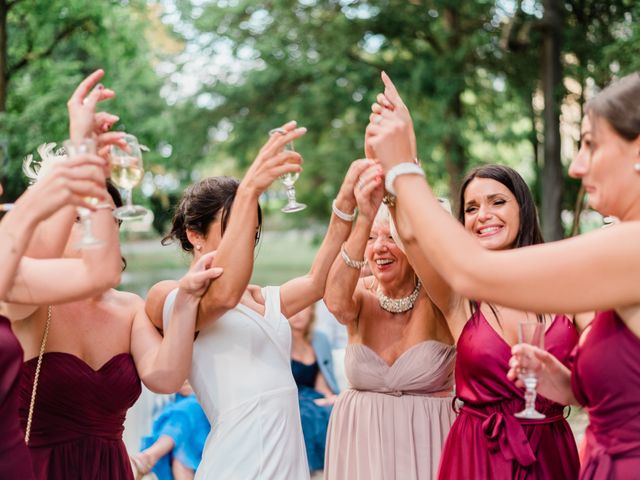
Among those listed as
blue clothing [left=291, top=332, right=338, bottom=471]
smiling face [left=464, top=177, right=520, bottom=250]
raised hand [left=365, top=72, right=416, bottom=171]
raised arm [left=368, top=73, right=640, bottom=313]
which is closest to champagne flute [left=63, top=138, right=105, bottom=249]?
raised hand [left=365, top=72, right=416, bottom=171]

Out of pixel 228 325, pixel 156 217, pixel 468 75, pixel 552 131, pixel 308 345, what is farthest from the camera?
pixel 156 217

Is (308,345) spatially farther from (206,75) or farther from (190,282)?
(206,75)

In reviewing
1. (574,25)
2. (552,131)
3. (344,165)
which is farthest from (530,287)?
(344,165)

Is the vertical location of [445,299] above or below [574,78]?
below

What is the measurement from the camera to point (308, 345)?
26.1 feet

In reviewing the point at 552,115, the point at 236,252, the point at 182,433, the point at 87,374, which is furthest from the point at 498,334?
the point at 552,115

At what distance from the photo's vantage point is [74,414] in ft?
11.0

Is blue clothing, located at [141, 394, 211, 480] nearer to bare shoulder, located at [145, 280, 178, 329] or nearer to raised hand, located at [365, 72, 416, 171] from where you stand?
bare shoulder, located at [145, 280, 178, 329]

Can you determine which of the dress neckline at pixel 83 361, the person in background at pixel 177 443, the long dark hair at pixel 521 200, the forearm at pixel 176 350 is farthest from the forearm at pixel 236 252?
the person in background at pixel 177 443

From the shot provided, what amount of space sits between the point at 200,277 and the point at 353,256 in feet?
3.10

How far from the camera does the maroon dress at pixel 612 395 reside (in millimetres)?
2537

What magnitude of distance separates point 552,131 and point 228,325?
968cm

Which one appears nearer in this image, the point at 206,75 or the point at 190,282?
the point at 190,282

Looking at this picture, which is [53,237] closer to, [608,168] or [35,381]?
[35,381]
